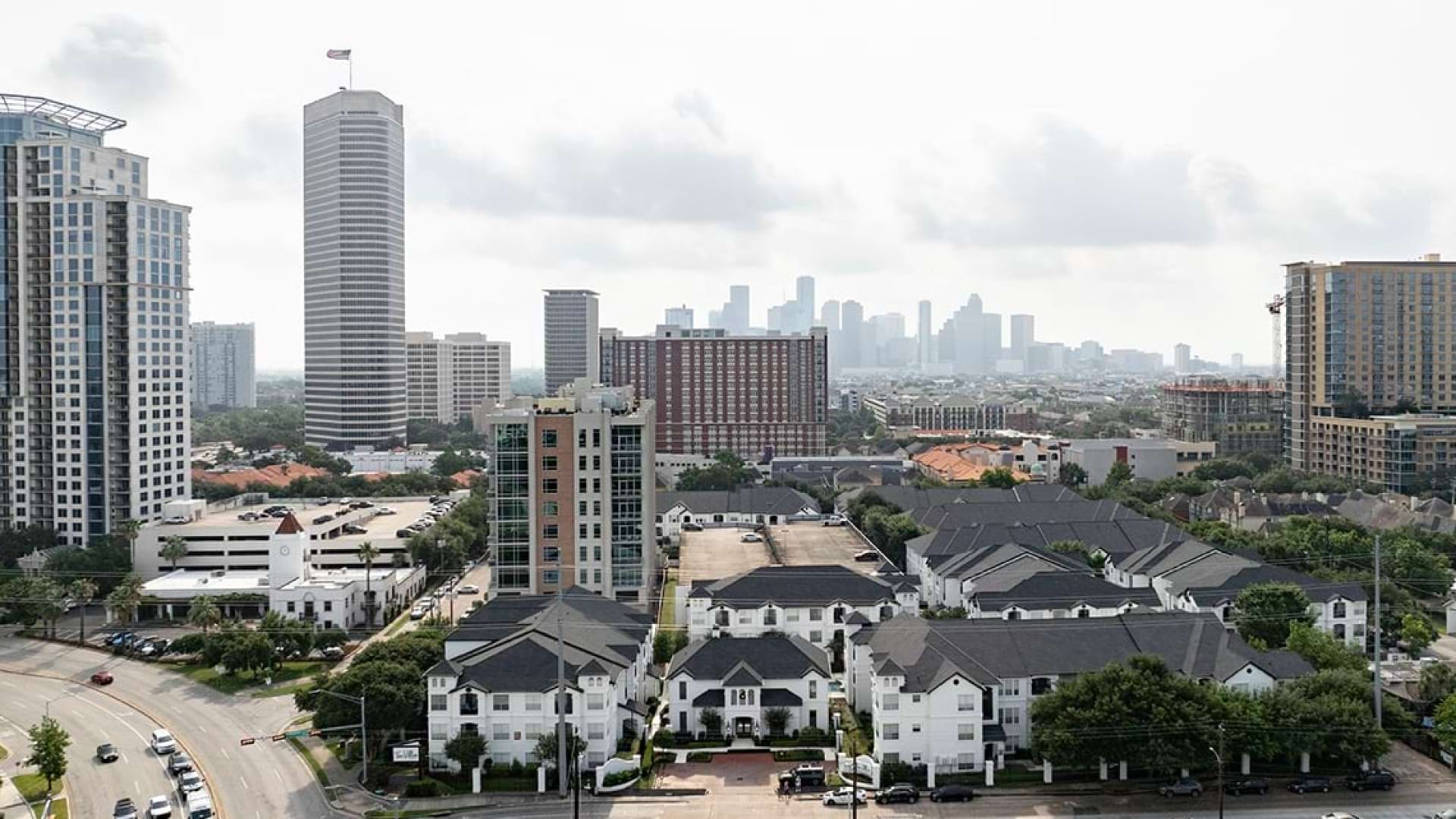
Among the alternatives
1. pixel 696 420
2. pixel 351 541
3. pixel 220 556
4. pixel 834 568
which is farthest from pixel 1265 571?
pixel 696 420

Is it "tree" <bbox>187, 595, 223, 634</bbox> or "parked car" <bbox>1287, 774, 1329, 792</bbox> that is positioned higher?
"tree" <bbox>187, 595, 223, 634</bbox>

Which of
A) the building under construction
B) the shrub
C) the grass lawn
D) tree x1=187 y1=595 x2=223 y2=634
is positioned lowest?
the shrub

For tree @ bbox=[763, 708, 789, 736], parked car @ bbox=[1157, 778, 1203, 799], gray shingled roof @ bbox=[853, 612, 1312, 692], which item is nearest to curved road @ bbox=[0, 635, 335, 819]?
tree @ bbox=[763, 708, 789, 736]

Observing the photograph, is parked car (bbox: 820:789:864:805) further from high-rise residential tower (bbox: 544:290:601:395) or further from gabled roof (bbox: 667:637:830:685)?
high-rise residential tower (bbox: 544:290:601:395)

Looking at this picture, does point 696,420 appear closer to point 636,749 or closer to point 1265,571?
point 1265,571

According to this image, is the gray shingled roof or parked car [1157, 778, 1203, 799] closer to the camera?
parked car [1157, 778, 1203, 799]

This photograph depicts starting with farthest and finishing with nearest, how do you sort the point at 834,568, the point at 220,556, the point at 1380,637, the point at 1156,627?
1. the point at 220,556
2. the point at 834,568
3. the point at 1380,637
4. the point at 1156,627

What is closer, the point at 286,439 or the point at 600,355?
the point at 600,355
